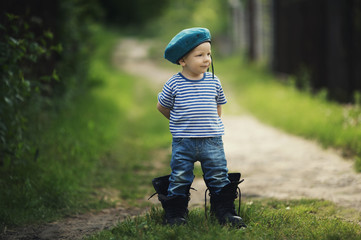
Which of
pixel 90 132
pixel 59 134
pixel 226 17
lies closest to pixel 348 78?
pixel 90 132

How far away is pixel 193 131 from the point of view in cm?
344

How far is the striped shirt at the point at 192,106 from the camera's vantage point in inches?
136

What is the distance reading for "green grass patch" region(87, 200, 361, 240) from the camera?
3.17 metres

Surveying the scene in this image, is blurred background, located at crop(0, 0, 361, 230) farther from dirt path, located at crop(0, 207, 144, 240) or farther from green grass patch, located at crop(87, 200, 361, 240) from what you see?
Result: green grass patch, located at crop(87, 200, 361, 240)

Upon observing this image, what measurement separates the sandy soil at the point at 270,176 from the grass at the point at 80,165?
1.00ft

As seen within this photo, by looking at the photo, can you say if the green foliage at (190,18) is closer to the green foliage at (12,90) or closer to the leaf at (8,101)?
the green foliage at (12,90)

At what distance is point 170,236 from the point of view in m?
3.16

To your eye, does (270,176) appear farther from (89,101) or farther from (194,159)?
(89,101)

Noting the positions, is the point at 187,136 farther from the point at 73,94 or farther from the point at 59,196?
the point at 73,94

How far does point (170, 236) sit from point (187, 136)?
75 centimetres

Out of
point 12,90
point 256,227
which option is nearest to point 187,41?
point 256,227

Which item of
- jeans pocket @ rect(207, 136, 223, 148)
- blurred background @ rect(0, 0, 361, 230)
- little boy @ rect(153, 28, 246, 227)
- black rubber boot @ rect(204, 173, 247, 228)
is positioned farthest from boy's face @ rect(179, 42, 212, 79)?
blurred background @ rect(0, 0, 361, 230)

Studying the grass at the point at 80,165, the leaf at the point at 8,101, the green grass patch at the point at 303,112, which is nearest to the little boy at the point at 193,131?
the grass at the point at 80,165

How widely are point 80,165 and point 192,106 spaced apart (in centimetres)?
261
